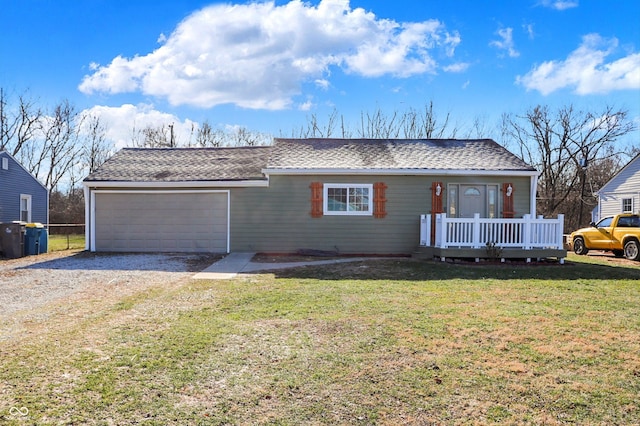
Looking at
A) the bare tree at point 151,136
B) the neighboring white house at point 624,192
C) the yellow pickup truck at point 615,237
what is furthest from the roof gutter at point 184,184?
the bare tree at point 151,136

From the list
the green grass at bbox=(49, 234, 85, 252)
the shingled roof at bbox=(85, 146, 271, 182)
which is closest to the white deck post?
the shingled roof at bbox=(85, 146, 271, 182)

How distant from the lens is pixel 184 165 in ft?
45.0

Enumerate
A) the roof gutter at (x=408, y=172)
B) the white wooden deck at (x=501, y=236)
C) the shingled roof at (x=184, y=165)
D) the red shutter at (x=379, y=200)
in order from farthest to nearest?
the shingled roof at (x=184, y=165), the red shutter at (x=379, y=200), the roof gutter at (x=408, y=172), the white wooden deck at (x=501, y=236)

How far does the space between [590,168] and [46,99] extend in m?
38.9

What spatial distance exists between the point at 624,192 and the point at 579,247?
6374 mm

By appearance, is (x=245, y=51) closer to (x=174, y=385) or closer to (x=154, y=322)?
(x=154, y=322)

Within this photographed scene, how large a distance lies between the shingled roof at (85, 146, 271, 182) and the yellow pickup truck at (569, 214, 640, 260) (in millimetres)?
11046

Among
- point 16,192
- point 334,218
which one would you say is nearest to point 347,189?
point 334,218

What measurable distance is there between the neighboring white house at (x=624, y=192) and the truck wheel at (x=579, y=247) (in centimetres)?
526

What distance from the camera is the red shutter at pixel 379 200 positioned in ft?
39.4

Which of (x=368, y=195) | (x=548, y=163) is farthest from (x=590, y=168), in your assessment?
(x=368, y=195)

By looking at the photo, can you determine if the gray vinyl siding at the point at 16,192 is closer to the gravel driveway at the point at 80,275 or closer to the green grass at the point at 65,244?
the green grass at the point at 65,244

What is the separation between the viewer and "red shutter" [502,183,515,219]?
11.9m

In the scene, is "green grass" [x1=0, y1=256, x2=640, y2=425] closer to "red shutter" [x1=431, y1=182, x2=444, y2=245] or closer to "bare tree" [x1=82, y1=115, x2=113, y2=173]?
"red shutter" [x1=431, y1=182, x2=444, y2=245]
